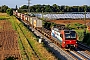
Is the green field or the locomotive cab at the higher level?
the locomotive cab

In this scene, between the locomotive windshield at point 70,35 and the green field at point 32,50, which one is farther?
the locomotive windshield at point 70,35

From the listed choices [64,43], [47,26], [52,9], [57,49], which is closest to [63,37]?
[64,43]

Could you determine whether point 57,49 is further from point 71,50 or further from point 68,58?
point 68,58

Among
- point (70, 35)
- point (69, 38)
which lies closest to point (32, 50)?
point (69, 38)

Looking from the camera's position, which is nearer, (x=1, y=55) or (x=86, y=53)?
(x=1, y=55)

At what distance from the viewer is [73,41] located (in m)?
31.3

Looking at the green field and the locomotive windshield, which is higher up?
the locomotive windshield

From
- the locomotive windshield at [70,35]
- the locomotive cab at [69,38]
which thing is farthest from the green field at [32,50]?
the locomotive windshield at [70,35]

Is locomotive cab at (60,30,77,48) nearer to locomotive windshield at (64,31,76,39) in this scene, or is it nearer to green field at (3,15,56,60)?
locomotive windshield at (64,31,76,39)

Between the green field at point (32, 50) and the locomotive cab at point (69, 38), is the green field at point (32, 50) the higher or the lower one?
the lower one

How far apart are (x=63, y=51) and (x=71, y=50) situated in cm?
119

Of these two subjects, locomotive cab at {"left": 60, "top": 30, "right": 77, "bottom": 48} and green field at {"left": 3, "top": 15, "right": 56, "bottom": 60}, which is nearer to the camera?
green field at {"left": 3, "top": 15, "right": 56, "bottom": 60}

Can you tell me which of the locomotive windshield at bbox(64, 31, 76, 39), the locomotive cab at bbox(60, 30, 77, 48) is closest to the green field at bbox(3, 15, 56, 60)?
the locomotive cab at bbox(60, 30, 77, 48)

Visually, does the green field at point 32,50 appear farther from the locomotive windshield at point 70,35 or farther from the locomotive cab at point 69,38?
the locomotive windshield at point 70,35
